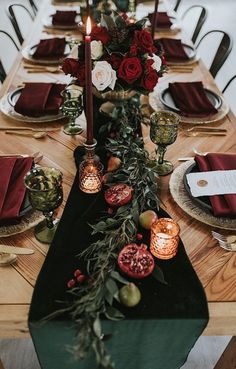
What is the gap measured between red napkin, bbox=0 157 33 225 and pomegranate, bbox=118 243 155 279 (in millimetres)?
288

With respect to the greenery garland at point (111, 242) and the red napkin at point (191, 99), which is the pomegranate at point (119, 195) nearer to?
the greenery garland at point (111, 242)

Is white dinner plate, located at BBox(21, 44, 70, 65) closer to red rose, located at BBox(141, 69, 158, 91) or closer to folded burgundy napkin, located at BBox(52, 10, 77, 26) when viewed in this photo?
folded burgundy napkin, located at BBox(52, 10, 77, 26)

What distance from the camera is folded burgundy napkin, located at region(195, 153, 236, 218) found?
36.3 inches

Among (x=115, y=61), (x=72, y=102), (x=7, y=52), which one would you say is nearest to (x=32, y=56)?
(x=72, y=102)

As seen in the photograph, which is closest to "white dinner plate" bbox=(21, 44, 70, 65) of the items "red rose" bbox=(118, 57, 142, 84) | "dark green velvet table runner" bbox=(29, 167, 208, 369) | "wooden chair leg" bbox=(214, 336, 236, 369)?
"red rose" bbox=(118, 57, 142, 84)

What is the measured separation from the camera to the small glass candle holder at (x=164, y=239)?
80cm

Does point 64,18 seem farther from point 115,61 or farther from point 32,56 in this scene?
point 115,61

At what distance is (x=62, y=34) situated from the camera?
2082 millimetres

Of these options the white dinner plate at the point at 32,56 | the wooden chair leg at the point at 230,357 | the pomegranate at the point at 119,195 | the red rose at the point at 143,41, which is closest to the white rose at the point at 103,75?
the red rose at the point at 143,41

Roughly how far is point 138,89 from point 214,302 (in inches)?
26.3

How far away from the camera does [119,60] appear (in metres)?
1.10

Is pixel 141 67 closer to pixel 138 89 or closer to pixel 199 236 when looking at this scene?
pixel 138 89

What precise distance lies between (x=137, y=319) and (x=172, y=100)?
0.96 meters

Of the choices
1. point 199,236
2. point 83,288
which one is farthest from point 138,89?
point 83,288
